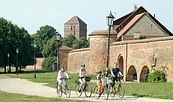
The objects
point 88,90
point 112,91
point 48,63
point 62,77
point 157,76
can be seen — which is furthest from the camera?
point 48,63

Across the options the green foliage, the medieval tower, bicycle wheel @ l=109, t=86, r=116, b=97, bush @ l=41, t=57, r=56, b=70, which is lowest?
bicycle wheel @ l=109, t=86, r=116, b=97

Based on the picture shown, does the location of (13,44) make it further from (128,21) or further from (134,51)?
(134,51)

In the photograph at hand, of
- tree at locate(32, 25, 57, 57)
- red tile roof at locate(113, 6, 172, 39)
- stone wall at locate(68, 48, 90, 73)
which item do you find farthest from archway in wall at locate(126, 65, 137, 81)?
tree at locate(32, 25, 57, 57)

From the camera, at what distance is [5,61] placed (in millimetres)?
78125

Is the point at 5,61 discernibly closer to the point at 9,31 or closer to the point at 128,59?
the point at 9,31

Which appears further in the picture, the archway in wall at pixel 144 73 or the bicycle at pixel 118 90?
the archway in wall at pixel 144 73

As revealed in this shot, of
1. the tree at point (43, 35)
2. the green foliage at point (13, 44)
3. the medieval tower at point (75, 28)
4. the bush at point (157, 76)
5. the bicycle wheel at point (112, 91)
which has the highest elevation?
the medieval tower at point (75, 28)

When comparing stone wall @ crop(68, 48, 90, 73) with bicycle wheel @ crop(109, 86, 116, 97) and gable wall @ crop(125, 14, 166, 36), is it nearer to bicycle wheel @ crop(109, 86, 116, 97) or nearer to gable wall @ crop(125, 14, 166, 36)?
gable wall @ crop(125, 14, 166, 36)

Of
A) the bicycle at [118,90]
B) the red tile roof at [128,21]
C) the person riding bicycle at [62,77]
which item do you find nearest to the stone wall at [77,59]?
the red tile roof at [128,21]

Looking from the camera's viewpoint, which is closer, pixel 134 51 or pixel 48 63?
pixel 134 51

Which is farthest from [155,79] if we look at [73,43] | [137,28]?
[73,43]

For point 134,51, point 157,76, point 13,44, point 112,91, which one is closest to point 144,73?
point 134,51

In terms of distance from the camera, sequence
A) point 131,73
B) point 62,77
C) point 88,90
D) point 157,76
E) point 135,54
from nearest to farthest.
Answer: point 62,77 < point 88,90 < point 157,76 < point 135,54 < point 131,73

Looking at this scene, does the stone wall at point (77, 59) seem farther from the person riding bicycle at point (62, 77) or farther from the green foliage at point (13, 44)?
the person riding bicycle at point (62, 77)
